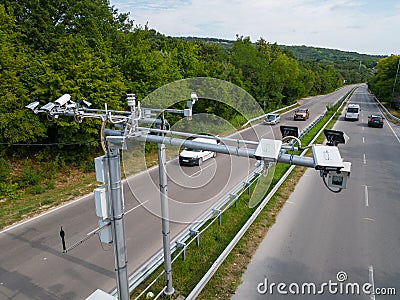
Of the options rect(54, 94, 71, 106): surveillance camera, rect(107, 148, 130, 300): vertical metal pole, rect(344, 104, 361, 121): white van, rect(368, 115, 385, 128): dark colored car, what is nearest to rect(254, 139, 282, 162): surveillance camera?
rect(107, 148, 130, 300): vertical metal pole

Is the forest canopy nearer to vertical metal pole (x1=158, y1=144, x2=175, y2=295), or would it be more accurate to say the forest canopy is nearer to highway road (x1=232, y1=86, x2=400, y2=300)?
vertical metal pole (x1=158, y1=144, x2=175, y2=295)

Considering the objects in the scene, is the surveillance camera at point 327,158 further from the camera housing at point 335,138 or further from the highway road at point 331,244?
the highway road at point 331,244

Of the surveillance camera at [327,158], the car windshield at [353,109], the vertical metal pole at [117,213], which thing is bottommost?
the car windshield at [353,109]

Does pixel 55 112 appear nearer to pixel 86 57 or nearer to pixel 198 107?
pixel 198 107

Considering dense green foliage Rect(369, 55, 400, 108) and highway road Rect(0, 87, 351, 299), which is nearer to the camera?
highway road Rect(0, 87, 351, 299)

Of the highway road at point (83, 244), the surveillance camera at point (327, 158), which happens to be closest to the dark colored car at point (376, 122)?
the highway road at point (83, 244)

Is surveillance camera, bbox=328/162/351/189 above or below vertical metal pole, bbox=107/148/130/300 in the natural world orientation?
above
